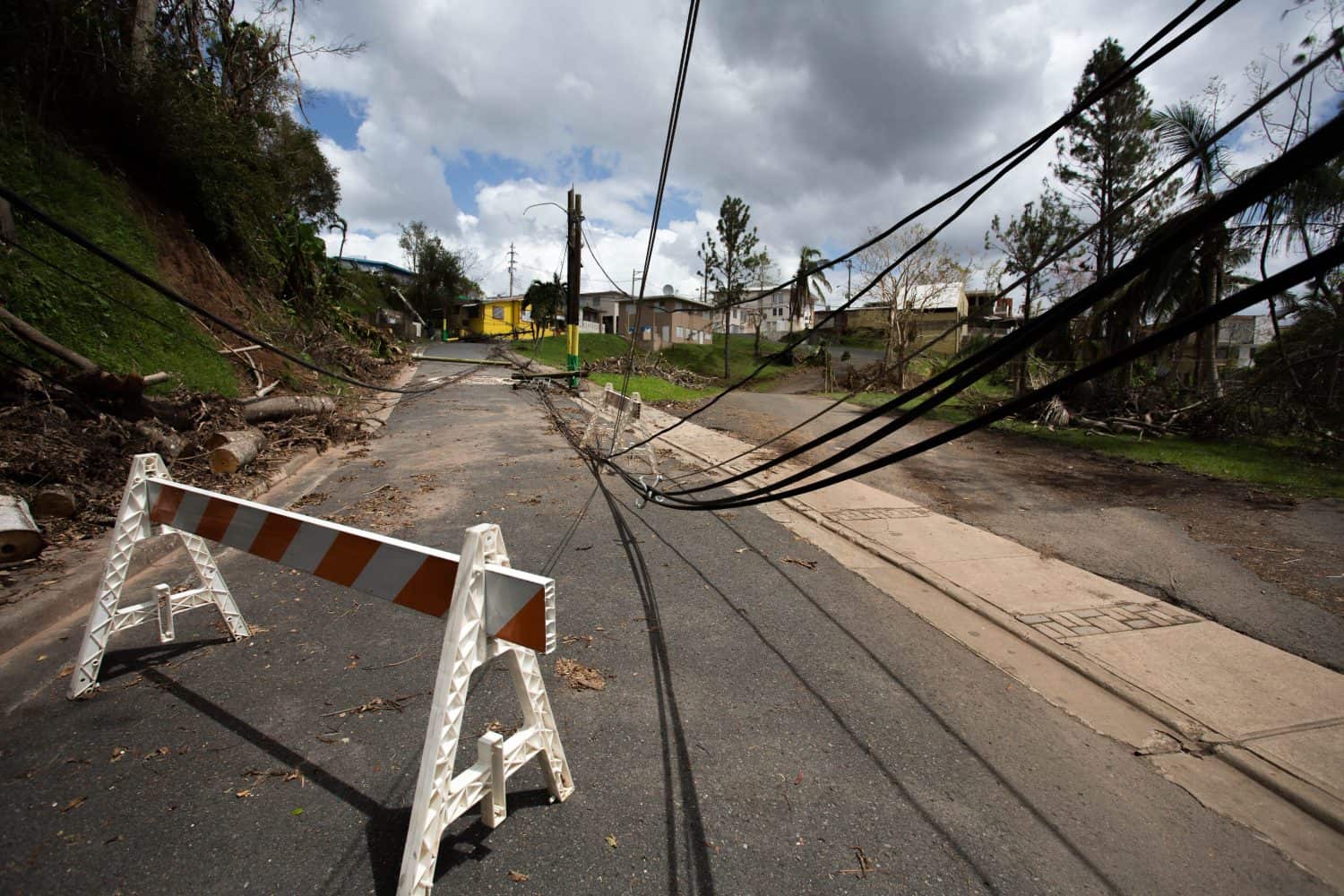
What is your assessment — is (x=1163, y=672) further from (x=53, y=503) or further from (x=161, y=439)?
(x=161, y=439)

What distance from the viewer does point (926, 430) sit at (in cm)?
1647

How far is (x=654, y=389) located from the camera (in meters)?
24.2

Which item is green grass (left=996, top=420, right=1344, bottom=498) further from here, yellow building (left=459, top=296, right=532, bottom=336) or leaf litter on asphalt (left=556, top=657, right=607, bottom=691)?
yellow building (left=459, top=296, right=532, bottom=336)

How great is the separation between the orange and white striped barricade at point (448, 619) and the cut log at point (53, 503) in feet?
8.90

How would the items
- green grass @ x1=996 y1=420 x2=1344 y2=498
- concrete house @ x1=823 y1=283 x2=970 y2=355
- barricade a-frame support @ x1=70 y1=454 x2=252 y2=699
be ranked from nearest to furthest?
barricade a-frame support @ x1=70 y1=454 x2=252 y2=699, green grass @ x1=996 y1=420 x2=1344 y2=498, concrete house @ x1=823 y1=283 x2=970 y2=355

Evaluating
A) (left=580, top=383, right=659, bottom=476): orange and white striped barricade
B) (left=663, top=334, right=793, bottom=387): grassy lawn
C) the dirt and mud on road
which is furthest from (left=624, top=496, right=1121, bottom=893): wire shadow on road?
(left=663, top=334, right=793, bottom=387): grassy lawn

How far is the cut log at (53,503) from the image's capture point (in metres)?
4.95

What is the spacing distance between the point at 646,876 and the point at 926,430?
15.9 m

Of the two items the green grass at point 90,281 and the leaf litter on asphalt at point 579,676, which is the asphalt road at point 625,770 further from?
the green grass at point 90,281

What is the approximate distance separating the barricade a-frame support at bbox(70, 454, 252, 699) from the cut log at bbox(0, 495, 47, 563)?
5.30 feet

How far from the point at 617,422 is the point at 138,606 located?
527 centimetres

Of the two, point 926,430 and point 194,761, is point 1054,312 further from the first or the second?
point 926,430

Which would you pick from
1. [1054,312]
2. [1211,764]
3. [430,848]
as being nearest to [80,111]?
[430,848]

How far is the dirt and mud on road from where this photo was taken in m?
4.77
